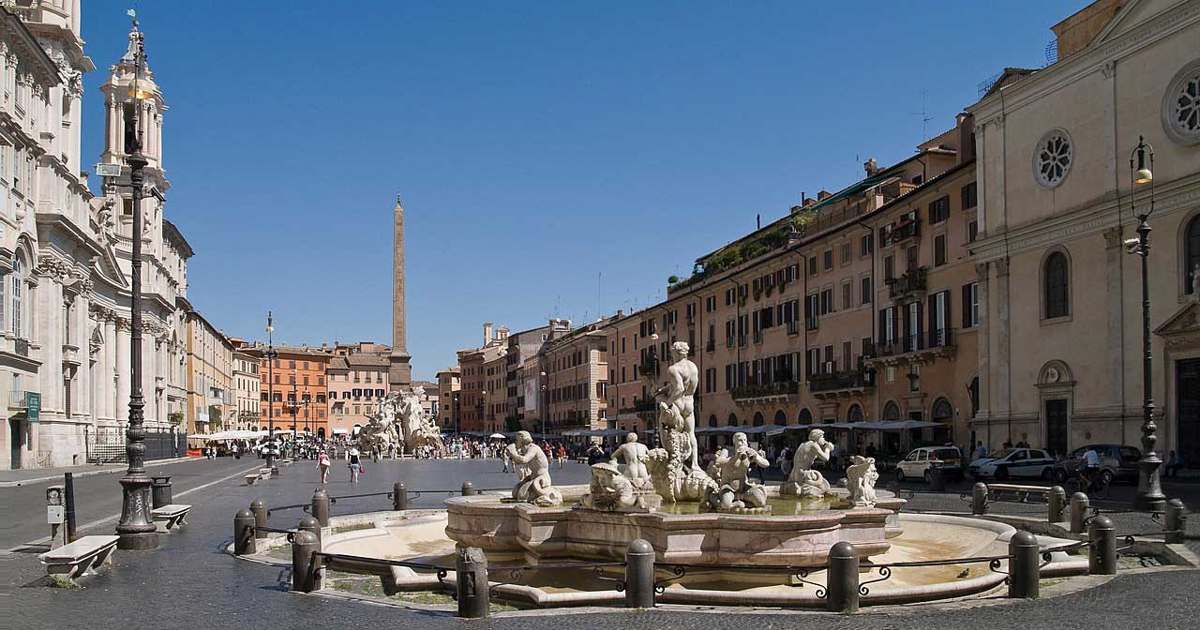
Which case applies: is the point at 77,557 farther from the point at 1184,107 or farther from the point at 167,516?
the point at 1184,107

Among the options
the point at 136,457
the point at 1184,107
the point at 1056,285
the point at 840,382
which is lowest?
the point at 136,457

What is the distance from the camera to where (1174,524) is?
13883 millimetres

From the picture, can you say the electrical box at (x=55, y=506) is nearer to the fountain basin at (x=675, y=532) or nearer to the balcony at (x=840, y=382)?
the fountain basin at (x=675, y=532)

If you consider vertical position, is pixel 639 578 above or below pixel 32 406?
below

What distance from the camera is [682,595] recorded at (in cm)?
1007

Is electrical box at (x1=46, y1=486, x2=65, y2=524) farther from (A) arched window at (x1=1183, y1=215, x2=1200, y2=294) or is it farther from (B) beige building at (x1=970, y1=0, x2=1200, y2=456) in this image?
(A) arched window at (x1=1183, y1=215, x2=1200, y2=294)

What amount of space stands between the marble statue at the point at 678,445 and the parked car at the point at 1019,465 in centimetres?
1831

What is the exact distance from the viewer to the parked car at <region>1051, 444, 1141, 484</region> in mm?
27797

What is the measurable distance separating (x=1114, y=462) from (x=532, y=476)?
A: 65.3ft

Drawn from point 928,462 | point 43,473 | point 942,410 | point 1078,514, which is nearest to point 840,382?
point 942,410

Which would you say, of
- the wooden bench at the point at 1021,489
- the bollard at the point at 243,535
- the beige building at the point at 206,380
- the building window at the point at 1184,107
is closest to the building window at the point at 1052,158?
the building window at the point at 1184,107

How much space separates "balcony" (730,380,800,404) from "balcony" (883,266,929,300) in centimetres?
990

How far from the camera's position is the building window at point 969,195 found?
39.5 metres

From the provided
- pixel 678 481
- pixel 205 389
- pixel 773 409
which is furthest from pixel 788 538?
pixel 205 389
